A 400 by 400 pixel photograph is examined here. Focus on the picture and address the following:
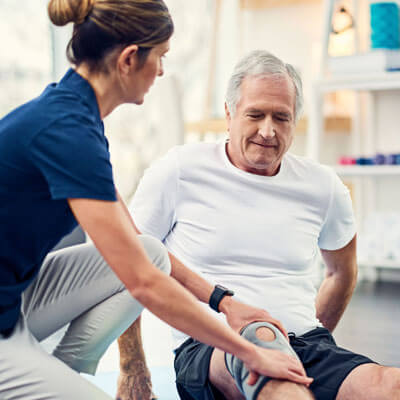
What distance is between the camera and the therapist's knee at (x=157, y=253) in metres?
→ 1.35

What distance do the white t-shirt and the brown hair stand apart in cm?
58

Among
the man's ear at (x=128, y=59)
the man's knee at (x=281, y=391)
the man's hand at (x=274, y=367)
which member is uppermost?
the man's ear at (x=128, y=59)

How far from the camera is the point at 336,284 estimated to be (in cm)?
193

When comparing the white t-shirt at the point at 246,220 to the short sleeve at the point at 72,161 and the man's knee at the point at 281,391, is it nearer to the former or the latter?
the man's knee at the point at 281,391

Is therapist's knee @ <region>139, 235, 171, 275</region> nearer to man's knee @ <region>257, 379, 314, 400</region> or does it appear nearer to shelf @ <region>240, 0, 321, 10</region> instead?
man's knee @ <region>257, 379, 314, 400</region>

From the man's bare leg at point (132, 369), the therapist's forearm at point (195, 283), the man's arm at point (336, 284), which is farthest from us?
the man's arm at point (336, 284)

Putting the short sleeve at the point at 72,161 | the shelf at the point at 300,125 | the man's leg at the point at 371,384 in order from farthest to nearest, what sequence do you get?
the shelf at the point at 300,125 → the man's leg at the point at 371,384 → the short sleeve at the point at 72,161

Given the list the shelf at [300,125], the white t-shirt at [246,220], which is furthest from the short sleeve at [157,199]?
the shelf at [300,125]

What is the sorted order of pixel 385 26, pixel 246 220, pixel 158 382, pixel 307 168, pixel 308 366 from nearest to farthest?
pixel 308 366, pixel 246 220, pixel 307 168, pixel 158 382, pixel 385 26

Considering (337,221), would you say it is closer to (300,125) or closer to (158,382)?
(158,382)

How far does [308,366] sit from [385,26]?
91.9 inches

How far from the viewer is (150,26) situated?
1152 mm

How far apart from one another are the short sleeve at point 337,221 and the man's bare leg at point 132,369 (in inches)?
23.5

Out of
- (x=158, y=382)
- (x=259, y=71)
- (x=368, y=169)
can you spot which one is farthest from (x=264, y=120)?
(x=368, y=169)
